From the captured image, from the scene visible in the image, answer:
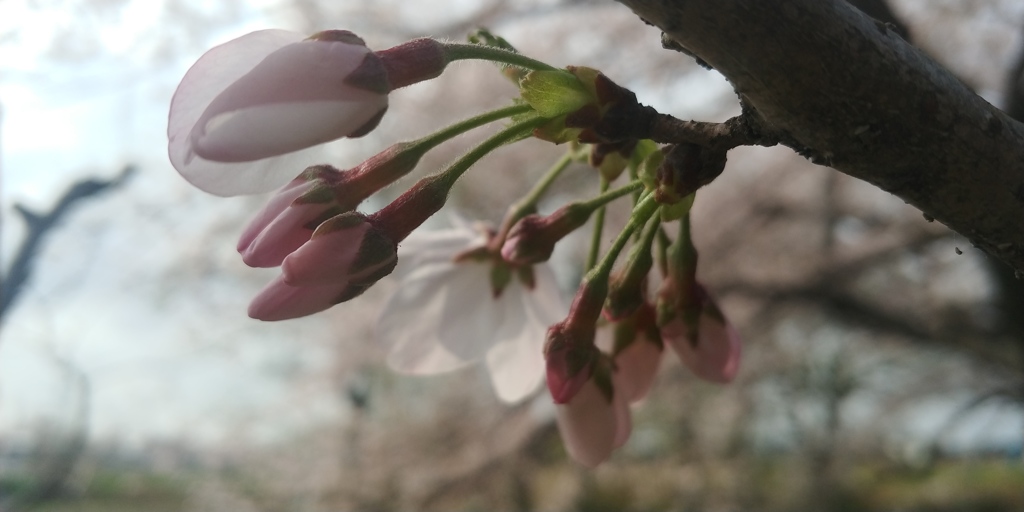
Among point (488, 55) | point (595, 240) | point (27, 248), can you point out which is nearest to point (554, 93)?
point (488, 55)

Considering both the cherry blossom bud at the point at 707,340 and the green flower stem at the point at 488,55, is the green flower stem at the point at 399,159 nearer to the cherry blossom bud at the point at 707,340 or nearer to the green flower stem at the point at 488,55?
the green flower stem at the point at 488,55

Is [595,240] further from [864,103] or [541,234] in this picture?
[864,103]

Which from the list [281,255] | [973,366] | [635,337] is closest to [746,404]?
[973,366]

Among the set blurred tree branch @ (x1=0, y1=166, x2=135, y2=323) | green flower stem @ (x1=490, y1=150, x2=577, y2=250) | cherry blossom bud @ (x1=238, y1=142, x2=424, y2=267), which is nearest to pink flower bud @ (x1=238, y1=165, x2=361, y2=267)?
cherry blossom bud @ (x1=238, y1=142, x2=424, y2=267)

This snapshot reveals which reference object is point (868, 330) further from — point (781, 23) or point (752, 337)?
point (781, 23)

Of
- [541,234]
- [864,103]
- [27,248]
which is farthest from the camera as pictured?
[27,248]

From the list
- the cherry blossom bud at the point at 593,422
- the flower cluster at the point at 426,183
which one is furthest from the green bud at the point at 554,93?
the cherry blossom bud at the point at 593,422
